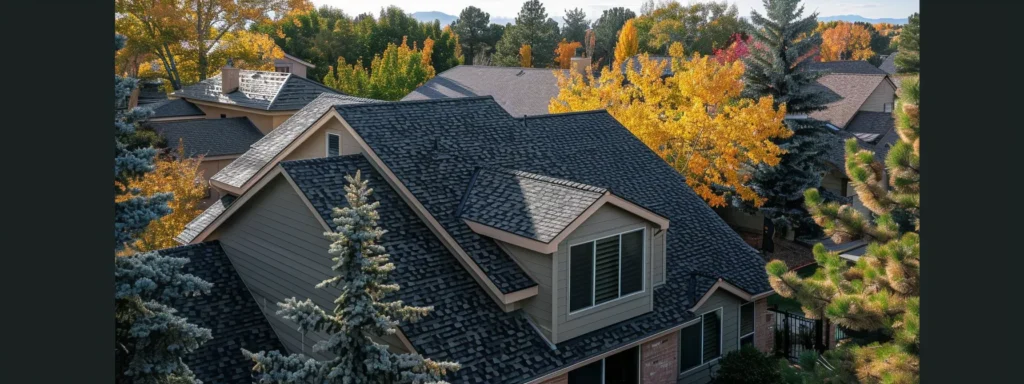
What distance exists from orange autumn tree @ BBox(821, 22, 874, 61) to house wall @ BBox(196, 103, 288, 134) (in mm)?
57520

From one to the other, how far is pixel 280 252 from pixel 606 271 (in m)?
5.59

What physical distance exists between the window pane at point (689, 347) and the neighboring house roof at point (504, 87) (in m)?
23.7

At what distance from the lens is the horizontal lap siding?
44.8ft

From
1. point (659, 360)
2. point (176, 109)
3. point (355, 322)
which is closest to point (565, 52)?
point (176, 109)

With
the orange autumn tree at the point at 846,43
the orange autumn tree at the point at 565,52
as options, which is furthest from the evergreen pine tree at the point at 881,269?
the orange autumn tree at the point at 846,43

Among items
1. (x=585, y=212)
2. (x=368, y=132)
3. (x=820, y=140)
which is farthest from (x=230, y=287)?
(x=820, y=140)

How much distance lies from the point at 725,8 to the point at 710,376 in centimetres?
7225

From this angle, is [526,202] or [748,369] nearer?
[526,202]

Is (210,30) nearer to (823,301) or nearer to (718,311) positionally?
(718,311)

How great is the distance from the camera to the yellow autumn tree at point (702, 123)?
24562mm

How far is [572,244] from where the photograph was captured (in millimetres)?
13203

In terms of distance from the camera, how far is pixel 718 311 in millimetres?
A: 16688

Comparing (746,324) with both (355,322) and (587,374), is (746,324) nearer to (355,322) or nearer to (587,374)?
(587,374)

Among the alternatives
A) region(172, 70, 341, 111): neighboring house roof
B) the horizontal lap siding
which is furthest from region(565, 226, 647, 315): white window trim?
region(172, 70, 341, 111): neighboring house roof
